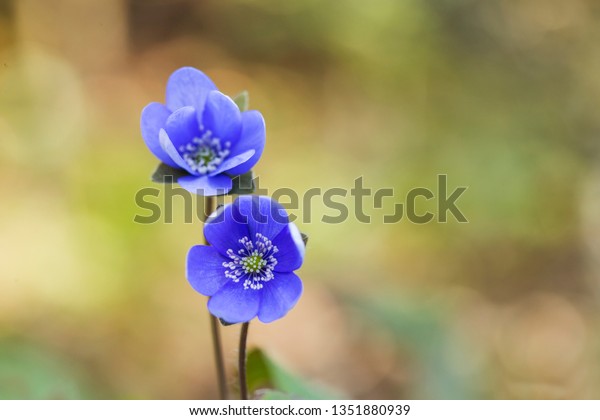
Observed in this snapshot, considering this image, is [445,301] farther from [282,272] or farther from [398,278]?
[282,272]

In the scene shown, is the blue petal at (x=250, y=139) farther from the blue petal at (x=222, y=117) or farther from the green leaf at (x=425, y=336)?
the green leaf at (x=425, y=336)

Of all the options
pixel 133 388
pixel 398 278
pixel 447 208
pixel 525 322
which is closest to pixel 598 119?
pixel 447 208

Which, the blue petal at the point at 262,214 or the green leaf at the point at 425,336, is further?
the green leaf at the point at 425,336

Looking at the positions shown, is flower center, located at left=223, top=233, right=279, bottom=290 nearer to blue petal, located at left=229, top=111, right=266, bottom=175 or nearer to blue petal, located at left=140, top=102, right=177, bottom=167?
blue petal, located at left=229, top=111, right=266, bottom=175

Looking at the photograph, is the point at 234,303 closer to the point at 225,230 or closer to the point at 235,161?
the point at 225,230

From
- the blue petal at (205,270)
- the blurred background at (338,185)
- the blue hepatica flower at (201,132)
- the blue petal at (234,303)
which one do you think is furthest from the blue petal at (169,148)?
the blurred background at (338,185)

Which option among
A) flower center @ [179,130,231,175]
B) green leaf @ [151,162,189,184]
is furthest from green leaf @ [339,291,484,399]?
green leaf @ [151,162,189,184]

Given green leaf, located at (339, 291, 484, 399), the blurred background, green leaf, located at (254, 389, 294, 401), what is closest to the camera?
green leaf, located at (254, 389, 294, 401)
